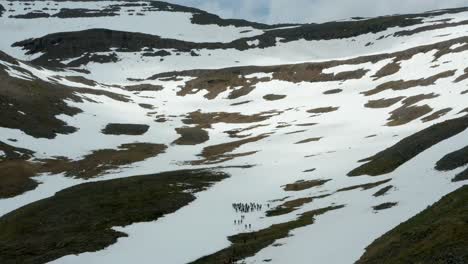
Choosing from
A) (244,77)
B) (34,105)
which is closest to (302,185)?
(34,105)

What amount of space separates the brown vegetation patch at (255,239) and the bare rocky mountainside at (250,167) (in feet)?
0.65


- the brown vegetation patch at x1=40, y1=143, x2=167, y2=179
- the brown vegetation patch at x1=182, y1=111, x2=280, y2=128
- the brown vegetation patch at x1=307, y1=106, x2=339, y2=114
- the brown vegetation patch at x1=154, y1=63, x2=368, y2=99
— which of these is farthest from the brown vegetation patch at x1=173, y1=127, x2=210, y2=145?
the brown vegetation patch at x1=154, y1=63, x2=368, y2=99

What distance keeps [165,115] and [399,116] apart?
229ft

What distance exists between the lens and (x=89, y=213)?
5291 cm

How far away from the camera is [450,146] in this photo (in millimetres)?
42938

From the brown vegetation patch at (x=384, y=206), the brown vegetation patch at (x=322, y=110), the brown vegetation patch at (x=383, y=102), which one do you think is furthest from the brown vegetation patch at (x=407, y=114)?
the brown vegetation patch at (x=384, y=206)

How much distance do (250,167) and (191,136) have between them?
3868cm

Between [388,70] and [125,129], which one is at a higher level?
[388,70]

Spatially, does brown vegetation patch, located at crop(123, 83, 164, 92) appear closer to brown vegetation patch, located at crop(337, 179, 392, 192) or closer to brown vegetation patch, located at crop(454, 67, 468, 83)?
brown vegetation patch, located at crop(454, 67, 468, 83)

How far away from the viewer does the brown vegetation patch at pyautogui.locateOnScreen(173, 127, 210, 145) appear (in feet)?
349

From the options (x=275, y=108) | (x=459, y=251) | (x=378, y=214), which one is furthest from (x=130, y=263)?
(x=275, y=108)

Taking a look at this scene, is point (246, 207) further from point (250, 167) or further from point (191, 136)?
point (191, 136)

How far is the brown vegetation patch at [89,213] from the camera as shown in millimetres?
41719

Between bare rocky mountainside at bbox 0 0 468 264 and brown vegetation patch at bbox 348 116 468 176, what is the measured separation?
10.1 inches
